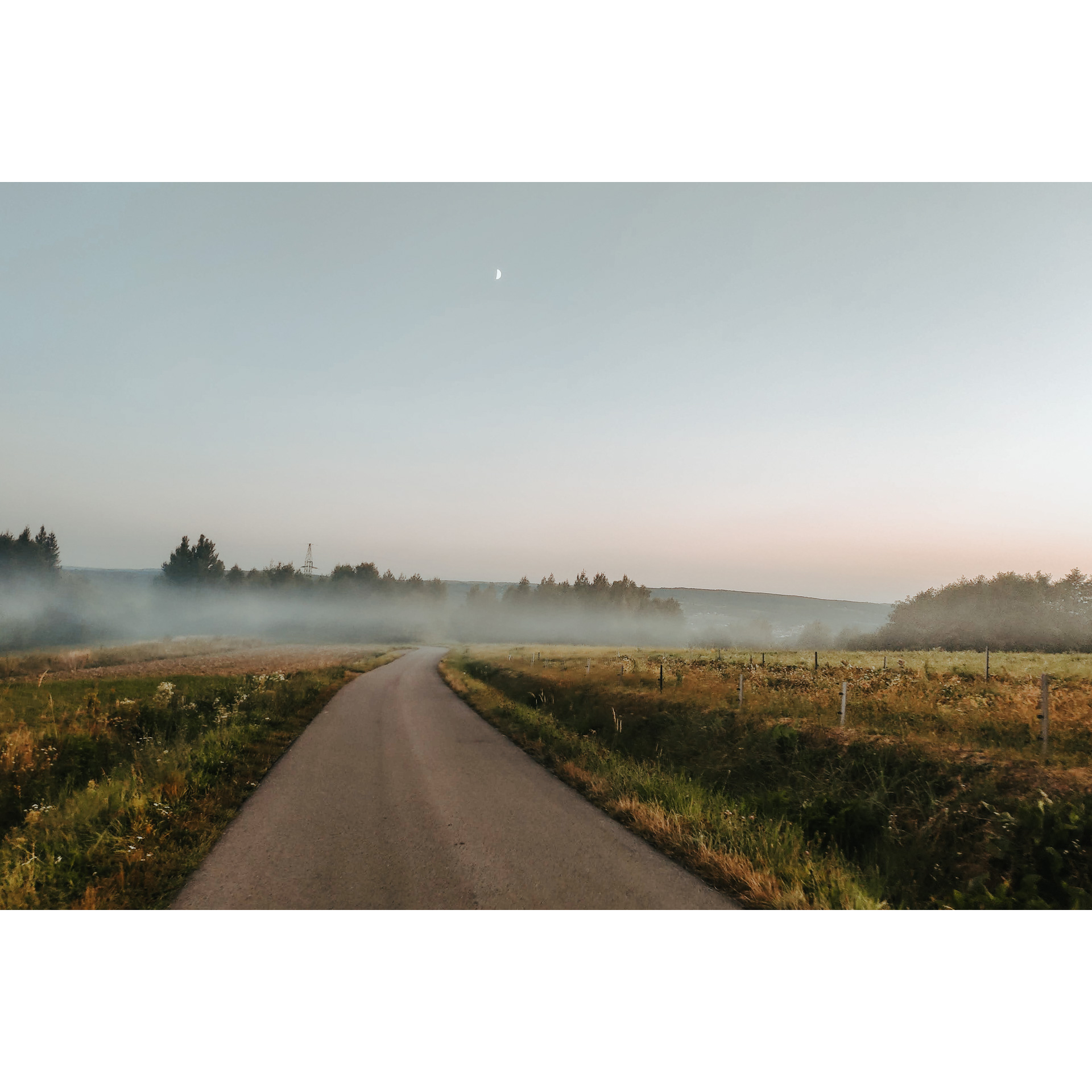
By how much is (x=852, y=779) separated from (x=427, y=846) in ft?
22.2

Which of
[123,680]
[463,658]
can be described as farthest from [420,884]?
[463,658]

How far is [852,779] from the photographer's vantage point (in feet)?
25.9

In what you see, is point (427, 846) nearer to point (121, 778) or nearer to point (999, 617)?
point (121, 778)

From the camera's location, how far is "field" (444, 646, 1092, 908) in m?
4.94

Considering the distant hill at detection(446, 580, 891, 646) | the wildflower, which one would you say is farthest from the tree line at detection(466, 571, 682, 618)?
the wildflower

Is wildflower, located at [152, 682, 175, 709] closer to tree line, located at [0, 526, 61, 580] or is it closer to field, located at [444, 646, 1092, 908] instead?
field, located at [444, 646, 1092, 908]

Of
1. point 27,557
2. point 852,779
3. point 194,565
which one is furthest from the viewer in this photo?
point 194,565

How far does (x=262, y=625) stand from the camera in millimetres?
75312

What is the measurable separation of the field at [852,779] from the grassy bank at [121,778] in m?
5.65

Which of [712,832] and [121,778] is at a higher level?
[712,832]

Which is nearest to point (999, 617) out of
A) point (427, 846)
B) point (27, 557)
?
point (427, 846)

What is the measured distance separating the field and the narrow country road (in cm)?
71

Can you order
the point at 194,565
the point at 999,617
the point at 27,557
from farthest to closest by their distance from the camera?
the point at 194,565 → the point at 999,617 → the point at 27,557

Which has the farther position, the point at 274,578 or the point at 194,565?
the point at 274,578
